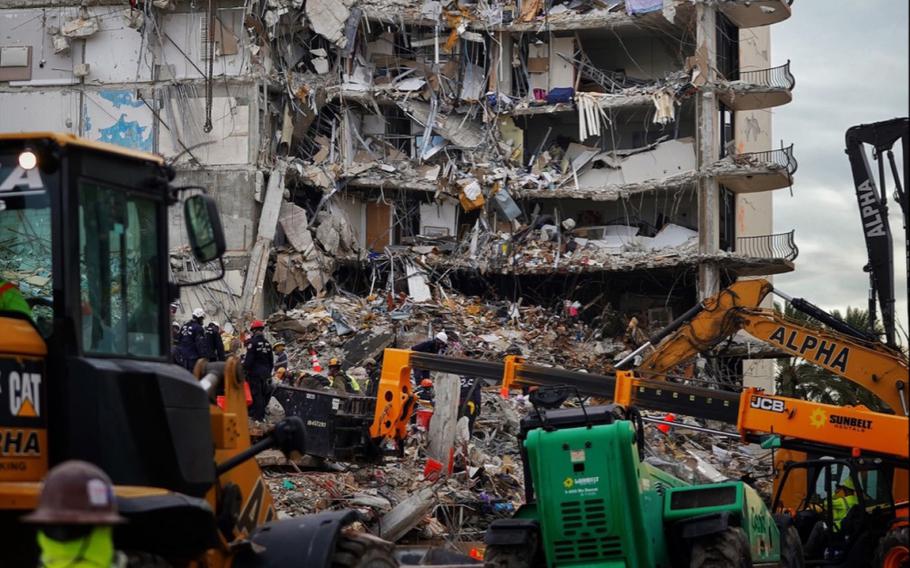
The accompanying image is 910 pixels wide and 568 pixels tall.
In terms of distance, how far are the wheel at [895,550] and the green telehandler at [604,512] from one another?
155 cm

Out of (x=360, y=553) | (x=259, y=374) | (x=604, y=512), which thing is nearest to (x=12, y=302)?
(x=360, y=553)

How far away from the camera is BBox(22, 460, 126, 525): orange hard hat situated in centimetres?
516

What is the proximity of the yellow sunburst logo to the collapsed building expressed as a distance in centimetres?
2393

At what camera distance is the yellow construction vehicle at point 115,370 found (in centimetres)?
688

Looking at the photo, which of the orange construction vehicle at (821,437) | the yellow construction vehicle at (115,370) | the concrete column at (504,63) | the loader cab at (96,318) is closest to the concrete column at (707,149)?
the concrete column at (504,63)

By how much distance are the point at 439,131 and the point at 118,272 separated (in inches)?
1349

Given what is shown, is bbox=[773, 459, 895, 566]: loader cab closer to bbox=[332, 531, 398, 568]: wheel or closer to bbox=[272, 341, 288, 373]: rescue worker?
bbox=[332, 531, 398, 568]: wheel

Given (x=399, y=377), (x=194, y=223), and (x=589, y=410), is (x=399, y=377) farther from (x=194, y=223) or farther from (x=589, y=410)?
(x=194, y=223)

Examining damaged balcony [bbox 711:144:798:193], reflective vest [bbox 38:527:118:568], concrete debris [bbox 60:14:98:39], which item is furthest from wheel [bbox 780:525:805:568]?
concrete debris [bbox 60:14:98:39]

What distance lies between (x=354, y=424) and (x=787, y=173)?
2444 cm

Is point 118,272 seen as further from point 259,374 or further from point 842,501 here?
point 259,374

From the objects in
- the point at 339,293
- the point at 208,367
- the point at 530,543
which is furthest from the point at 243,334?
the point at 208,367

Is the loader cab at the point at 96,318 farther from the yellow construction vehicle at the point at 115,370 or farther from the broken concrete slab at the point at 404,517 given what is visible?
the broken concrete slab at the point at 404,517

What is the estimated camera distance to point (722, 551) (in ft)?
38.8
